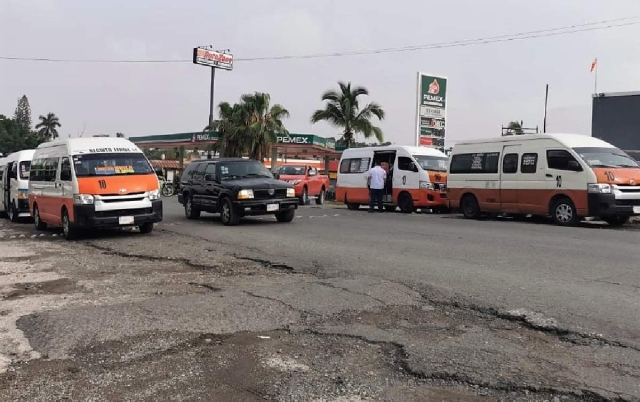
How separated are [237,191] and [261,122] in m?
23.7

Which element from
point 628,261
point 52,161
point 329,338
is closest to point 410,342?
point 329,338

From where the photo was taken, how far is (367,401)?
3840mm

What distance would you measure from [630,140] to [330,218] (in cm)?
2171

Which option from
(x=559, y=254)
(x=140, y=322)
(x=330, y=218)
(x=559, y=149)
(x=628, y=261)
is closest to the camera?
(x=140, y=322)

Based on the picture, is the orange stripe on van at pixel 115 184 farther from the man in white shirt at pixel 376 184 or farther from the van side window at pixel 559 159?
the van side window at pixel 559 159

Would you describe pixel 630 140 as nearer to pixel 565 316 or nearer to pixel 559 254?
pixel 559 254

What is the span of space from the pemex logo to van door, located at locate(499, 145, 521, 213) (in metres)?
13.3

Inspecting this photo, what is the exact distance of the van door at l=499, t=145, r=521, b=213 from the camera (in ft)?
53.3

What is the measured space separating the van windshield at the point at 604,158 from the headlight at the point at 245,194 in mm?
8097

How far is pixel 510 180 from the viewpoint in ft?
53.8

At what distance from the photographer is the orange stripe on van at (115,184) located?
12383mm

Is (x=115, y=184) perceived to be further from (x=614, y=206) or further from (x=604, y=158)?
(x=604, y=158)

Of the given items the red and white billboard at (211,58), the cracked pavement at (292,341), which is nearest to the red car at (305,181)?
the cracked pavement at (292,341)

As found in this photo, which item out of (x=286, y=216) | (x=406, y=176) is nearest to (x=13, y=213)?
(x=286, y=216)
